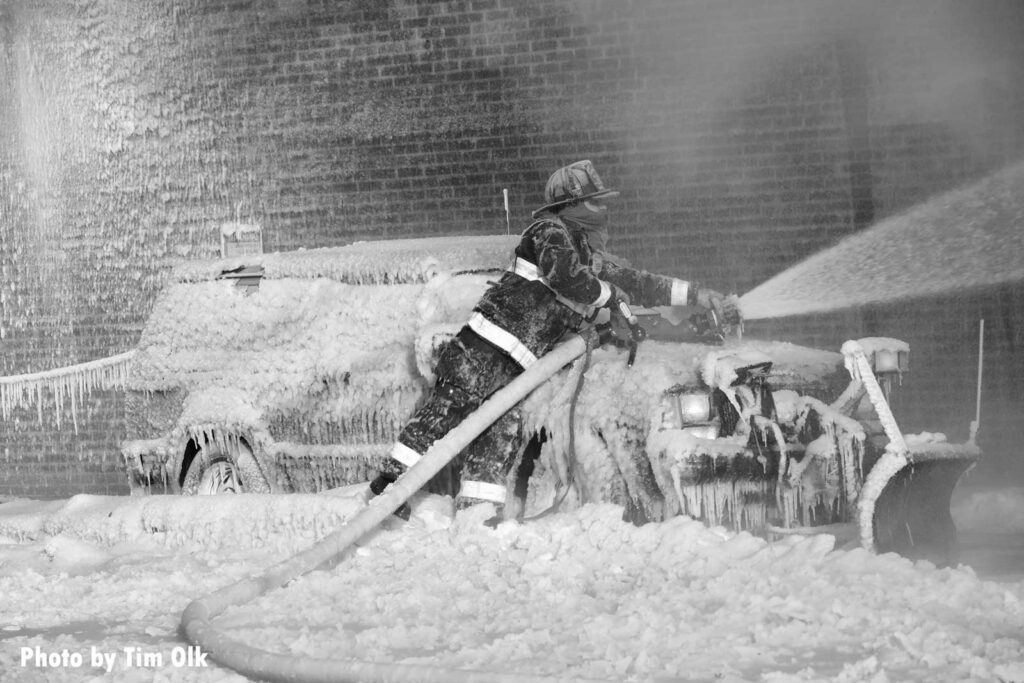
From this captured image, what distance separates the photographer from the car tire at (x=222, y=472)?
233 inches

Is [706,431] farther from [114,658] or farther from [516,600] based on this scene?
[114,658]

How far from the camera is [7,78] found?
1084 cm

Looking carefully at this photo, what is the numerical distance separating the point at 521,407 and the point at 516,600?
1159 mm

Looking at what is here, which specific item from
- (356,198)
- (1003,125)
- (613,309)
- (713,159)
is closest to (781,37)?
(713,159)

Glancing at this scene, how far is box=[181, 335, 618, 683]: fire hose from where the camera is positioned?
3.39m

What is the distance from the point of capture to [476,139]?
977 cm

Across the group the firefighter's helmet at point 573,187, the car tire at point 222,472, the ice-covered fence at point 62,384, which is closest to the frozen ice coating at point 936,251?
the firefighter's helmet at point 573,187

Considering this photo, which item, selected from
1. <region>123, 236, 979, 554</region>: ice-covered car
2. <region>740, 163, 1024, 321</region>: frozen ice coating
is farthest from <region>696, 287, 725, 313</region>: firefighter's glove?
<region>740, 163, 1024, 321</region>: frozen ice coating

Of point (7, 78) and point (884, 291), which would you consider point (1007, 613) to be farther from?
point (7, 78)

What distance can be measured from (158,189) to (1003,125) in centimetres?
688

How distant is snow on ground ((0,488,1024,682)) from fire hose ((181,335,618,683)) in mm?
72

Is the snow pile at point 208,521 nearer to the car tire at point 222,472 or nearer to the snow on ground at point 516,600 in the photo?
the snow on ground at point 516,600

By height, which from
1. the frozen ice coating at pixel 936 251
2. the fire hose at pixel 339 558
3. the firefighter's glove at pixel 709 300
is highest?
the frozen ice coating at pixel 936 251

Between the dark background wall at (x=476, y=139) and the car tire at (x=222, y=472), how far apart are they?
4213mm
